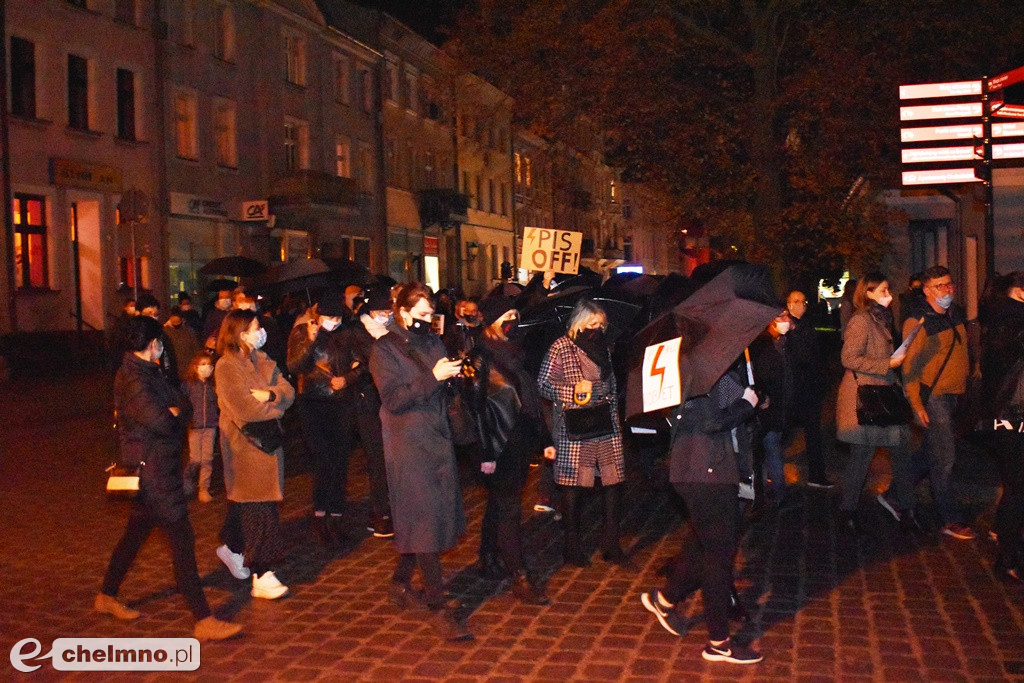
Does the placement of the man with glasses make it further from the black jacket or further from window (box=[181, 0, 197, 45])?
window (box=[181, 0, 197, 45])

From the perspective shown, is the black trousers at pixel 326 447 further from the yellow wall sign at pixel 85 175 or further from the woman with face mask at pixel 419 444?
the yellow wall sign at pixel 85 175

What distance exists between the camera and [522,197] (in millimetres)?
65250

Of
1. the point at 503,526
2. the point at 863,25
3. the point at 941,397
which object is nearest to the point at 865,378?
the point at 941,397

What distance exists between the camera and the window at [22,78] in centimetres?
2619

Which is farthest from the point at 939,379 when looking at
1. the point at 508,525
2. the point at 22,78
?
the point at 22,78

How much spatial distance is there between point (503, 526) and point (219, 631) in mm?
1877

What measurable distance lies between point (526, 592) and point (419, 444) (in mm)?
1323

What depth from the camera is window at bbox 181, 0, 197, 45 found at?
1266 inches

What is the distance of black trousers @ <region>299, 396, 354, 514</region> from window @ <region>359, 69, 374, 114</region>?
36.6 m

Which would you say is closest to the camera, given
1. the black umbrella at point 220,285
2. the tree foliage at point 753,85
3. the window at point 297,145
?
the tree foliage at point 753,85

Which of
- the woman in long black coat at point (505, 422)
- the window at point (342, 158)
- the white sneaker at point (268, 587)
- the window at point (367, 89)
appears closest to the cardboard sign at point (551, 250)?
the woman in long black coat at point (505, 422)

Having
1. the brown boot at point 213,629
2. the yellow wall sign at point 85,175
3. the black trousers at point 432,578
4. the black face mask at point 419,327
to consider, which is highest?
the yellow wall sign at point 85,175

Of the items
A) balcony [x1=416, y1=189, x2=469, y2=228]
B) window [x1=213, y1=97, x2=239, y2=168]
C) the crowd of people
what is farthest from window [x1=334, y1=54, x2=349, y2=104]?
the crowd of people

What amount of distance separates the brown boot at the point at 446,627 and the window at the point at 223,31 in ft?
97.6
